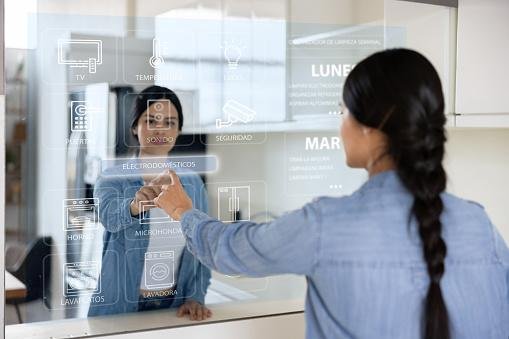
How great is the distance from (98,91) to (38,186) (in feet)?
0.59

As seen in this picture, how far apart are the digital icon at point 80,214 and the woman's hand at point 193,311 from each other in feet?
0.71

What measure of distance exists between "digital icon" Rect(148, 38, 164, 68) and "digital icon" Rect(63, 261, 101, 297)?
35 cm

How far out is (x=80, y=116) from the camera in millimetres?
1210

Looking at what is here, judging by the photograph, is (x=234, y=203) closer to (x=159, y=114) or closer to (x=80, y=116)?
(x=159, y=114)

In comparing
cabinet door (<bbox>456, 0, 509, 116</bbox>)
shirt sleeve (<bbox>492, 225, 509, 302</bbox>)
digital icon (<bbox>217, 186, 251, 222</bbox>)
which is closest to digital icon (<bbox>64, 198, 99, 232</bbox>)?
digital icon (<bbox>217, 186, 251, 222</bbox>)

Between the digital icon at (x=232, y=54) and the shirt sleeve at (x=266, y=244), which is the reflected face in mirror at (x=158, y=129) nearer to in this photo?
the digital icon at (x=232, y=54)

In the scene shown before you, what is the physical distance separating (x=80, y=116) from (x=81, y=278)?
27 cm

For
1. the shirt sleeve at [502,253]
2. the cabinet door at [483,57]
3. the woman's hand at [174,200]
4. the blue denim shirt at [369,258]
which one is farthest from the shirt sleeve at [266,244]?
the cabinet door at [483,57]

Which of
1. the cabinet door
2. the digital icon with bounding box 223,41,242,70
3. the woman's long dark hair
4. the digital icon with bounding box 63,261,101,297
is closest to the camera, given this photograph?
the woman's long dark hair

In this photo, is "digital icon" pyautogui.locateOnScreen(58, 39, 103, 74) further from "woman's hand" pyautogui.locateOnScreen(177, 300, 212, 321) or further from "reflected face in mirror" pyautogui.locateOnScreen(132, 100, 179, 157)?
"woman's hand" pyautogui.locateOnScreen(177, 300, 212, 321)

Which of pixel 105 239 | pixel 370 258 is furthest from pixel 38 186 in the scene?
pixel 370 258

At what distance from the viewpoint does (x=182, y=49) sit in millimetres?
1284

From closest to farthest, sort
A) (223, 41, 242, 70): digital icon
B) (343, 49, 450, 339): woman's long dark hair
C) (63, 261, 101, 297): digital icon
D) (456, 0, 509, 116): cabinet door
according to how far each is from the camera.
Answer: (343, 49, 450, 339): woman's long dark hair
(63, 261, 101, 297): digital icon
(223, 41, 242, 70): digital icon
(456, 0, 509, 116): cabinet door

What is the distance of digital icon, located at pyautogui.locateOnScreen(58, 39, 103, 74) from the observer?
1188 millimetres
